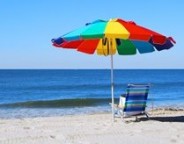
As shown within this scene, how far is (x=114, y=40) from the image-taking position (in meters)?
10.5

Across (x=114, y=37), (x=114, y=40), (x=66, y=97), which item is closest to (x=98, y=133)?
(x=114, y=37)

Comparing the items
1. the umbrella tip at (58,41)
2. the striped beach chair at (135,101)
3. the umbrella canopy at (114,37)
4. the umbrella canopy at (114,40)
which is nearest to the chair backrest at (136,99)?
the striped beach chair at (135,101)

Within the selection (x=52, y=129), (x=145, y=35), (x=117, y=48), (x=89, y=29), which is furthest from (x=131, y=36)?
(x=52, y=129)

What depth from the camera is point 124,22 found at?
963 centimetres

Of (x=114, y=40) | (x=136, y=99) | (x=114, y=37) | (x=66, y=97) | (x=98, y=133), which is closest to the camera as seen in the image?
(x=98, y=133)

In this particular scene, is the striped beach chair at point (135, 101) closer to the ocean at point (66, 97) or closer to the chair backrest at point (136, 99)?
the chair backrest at point (136, 99)

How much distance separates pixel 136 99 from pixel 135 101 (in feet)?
0.18

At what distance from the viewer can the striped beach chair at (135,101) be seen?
10.0 m

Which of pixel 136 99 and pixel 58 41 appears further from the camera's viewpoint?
pixel 136 99

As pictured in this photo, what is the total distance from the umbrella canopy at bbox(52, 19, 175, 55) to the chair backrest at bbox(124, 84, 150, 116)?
87cm

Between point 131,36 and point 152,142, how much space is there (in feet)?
7.56

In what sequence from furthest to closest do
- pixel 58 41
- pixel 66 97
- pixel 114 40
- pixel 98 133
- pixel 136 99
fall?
pixel 66 97
pixel 114 40
pixel 136 99
pixel 58 41
pixel 98 133

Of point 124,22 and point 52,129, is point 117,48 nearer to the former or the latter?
point 124,22

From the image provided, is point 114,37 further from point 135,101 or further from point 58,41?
point 135,101
